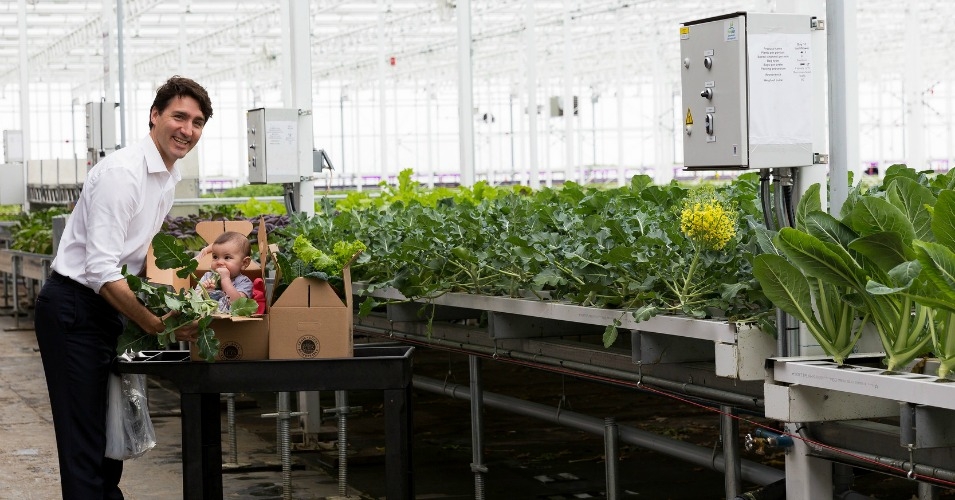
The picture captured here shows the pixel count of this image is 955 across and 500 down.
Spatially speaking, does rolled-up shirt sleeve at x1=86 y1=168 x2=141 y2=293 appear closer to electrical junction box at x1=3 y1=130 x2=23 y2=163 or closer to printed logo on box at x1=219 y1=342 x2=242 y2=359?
printed logo on box at x1=219 y1=342 x2=242 y2=359

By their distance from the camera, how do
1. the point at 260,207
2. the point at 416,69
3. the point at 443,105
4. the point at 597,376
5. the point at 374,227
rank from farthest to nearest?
the point at 443,105 < the point at 416,69 < the point at 260,207 < the point at 374,227 < the point at 597,376

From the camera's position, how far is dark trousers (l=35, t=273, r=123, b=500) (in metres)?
3.44

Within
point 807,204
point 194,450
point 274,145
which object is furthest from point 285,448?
point 807,204

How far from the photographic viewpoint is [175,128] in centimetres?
349

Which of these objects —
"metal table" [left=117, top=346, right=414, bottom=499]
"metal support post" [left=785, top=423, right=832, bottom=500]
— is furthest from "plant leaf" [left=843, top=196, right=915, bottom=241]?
"metal table" [left=117, top=346, right=414, bottom=499]

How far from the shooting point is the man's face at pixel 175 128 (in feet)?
11.5

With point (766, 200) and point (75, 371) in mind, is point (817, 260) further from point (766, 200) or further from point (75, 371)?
point (75, 371)

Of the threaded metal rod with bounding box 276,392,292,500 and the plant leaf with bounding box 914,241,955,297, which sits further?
the threaded metal rod with bounding box 276,392,292,500

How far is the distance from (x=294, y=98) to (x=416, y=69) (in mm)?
31786

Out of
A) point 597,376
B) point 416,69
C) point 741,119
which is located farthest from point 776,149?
point 416,69

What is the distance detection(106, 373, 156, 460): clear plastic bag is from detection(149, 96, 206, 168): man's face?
2.23 ft

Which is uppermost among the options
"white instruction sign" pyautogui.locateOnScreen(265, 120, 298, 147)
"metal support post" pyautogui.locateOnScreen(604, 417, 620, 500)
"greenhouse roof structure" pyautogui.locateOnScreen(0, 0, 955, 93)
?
"greenhouse roof structure" pyautogui.locateOnScreen(0, 0, 955, 93)

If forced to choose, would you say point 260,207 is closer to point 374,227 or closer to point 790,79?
point 374,227

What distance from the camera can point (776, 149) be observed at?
320 cm
